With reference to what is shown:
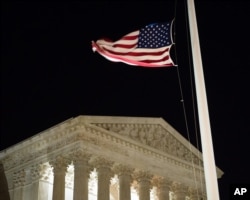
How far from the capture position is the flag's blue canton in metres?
19.3

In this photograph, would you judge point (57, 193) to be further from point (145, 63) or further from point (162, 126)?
point (145, 63)

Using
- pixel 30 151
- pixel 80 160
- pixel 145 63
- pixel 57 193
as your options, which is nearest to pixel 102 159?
pixel 80 160

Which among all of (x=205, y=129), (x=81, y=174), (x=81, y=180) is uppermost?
(x=81, y=174)

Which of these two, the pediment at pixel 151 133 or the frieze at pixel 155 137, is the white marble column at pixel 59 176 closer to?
the pediment at pixel 151 133

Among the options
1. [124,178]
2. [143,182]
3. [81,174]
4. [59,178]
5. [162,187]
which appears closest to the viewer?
[81,174]

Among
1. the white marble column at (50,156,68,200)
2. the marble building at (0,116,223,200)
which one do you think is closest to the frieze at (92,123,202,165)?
the marble building at (0,116,223,200)

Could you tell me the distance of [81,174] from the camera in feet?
109

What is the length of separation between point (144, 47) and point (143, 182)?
20.4m

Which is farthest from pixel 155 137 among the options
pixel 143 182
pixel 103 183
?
pixel 103 183

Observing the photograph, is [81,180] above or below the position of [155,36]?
below

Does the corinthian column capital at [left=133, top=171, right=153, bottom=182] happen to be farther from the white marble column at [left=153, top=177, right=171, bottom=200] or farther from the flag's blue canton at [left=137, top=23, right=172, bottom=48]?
the flag's blue canton at [left=137, top=23, right=172, bottom=48]

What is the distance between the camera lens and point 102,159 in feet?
115

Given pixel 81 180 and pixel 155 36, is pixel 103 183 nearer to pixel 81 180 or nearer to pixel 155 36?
pixel 81 180

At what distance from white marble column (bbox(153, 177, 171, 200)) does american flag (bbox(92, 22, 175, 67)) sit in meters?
21.5
